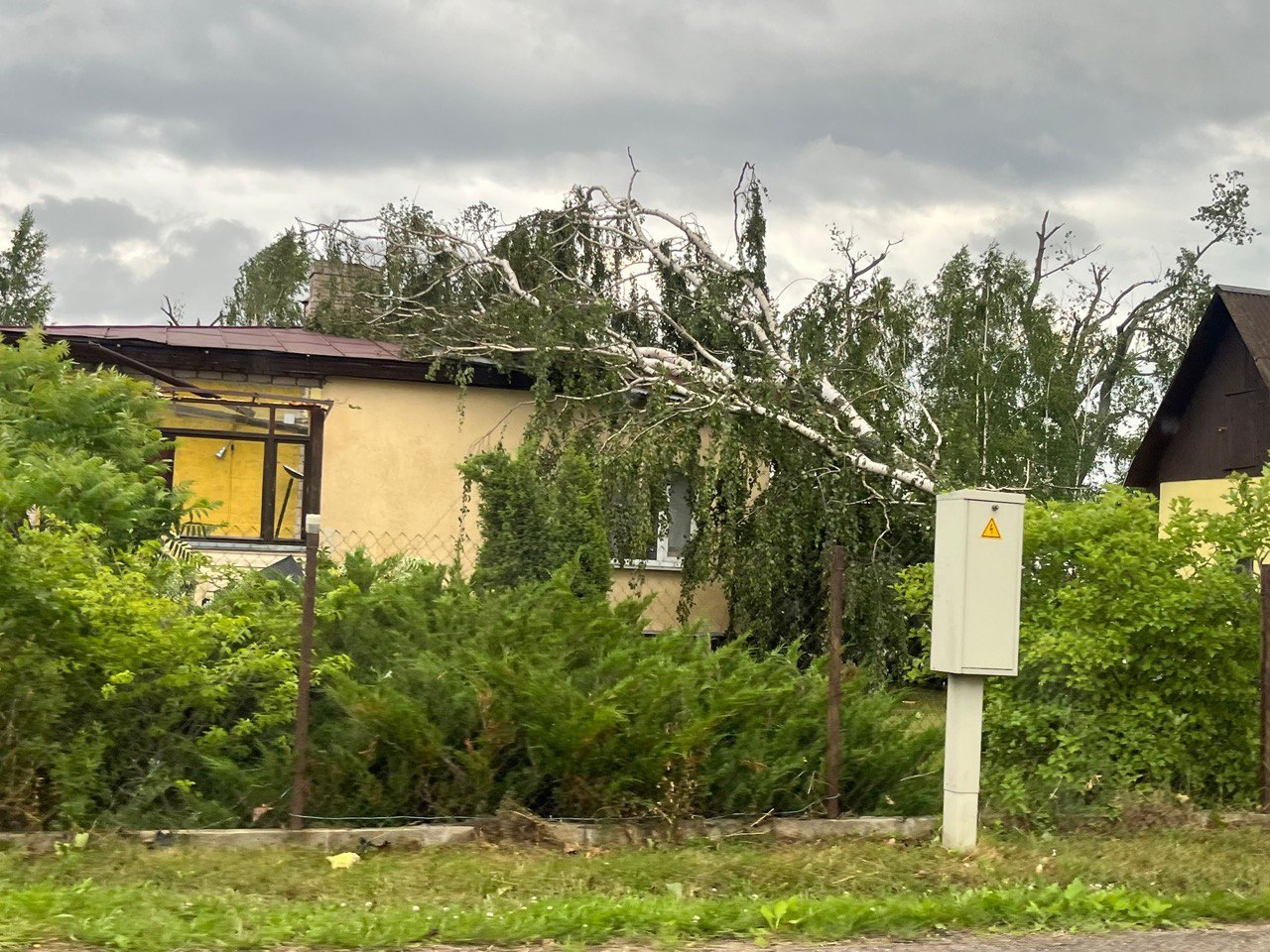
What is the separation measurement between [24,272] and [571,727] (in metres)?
49.2

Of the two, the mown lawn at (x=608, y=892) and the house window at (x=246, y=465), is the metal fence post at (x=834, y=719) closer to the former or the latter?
the mown lawn at (x=608, y=892)

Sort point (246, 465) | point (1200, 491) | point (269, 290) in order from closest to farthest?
point (246, 465), point (1200, 491), point (269, 290)

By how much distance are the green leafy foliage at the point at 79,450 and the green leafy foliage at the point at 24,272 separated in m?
42.8

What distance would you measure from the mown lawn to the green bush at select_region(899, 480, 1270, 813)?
0.80 metres

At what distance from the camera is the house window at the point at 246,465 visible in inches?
633

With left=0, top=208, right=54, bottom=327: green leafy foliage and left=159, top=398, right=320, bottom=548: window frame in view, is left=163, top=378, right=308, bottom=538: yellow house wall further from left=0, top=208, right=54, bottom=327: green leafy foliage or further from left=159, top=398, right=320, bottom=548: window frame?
left=0, top=208, right=54, bottom=327: green leafy foliage

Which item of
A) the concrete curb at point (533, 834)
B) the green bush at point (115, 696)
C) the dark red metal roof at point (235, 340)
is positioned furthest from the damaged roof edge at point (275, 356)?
the concrete curb at point (533, 834)

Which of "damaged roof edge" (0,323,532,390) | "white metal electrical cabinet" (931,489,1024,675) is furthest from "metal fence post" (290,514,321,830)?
"damaged roof edge" (0,323,532,390)

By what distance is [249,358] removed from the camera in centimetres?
1653

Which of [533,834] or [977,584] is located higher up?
[977,584]

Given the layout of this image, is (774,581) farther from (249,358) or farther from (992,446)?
(992,446)

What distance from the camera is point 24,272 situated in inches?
1945

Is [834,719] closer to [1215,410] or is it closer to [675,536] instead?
[675,536]

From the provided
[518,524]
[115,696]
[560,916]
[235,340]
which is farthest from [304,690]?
[235,340]
